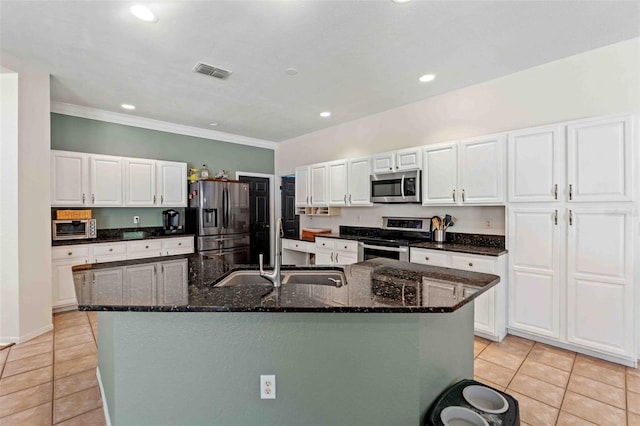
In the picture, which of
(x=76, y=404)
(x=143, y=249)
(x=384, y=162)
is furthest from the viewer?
(x=143, y=249)

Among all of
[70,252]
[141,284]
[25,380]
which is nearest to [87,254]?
[70,252]

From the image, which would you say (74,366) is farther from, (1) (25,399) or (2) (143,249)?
(2) (143,249)

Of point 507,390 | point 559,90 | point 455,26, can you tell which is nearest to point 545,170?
point 559,90

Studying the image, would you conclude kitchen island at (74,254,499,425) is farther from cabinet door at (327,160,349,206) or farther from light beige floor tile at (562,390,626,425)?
cabinet door at (327,160,349,206)

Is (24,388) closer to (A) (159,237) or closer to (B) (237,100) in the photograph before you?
(A) (159,237)

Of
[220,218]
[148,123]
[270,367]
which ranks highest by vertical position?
[148,123]

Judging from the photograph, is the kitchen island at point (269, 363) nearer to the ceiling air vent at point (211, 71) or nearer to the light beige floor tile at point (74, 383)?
the light beige floor tile at point (74, 383)

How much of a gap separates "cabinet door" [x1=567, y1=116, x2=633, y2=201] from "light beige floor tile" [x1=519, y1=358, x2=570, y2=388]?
1.44m

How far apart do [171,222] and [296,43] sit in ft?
11.8

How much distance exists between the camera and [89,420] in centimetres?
191

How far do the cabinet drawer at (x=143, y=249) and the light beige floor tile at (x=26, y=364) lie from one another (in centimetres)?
168

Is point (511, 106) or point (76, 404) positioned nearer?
point (76, 404)

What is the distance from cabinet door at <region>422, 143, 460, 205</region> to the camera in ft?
11.4

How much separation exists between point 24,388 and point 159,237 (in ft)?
8.14
